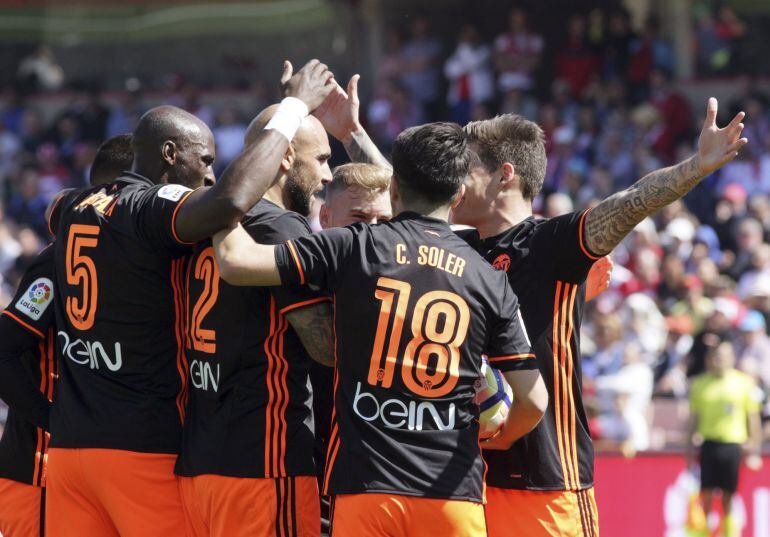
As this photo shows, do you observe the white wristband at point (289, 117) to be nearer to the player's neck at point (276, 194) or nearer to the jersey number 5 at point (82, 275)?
the player's neck at point (276, 194)

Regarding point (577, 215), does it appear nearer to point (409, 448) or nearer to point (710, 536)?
point (409, 448)

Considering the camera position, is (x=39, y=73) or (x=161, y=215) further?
(x=39, y=73)

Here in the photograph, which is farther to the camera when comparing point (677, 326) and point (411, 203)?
point (677, 326)

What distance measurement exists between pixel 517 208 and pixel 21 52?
1876 centimetres

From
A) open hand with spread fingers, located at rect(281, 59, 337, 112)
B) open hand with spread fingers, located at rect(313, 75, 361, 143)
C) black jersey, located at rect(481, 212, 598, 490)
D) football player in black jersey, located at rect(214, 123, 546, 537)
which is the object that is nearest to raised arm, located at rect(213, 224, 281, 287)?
football player in black jersey, located at rect(214, 123, 546, 537)

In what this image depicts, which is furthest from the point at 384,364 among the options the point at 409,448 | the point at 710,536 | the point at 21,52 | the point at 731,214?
the point at 21,52

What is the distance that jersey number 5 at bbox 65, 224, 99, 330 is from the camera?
15.6 ft

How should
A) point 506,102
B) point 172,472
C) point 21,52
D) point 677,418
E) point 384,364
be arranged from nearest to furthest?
point 384,364 → point 172,472 → point 677,418 → point 506,102 → point 21,52

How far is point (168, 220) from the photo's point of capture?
4.46m

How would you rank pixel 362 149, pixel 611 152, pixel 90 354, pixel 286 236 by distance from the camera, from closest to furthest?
pixel 286 236 → pixel 90 354 → pixel 362 149 → pixel 611 152

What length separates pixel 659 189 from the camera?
4578mm

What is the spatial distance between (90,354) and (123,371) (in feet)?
0.51

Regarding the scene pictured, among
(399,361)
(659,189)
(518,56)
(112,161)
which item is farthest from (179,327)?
(518,56)

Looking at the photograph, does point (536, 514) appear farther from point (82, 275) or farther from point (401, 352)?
point (82, 275)
